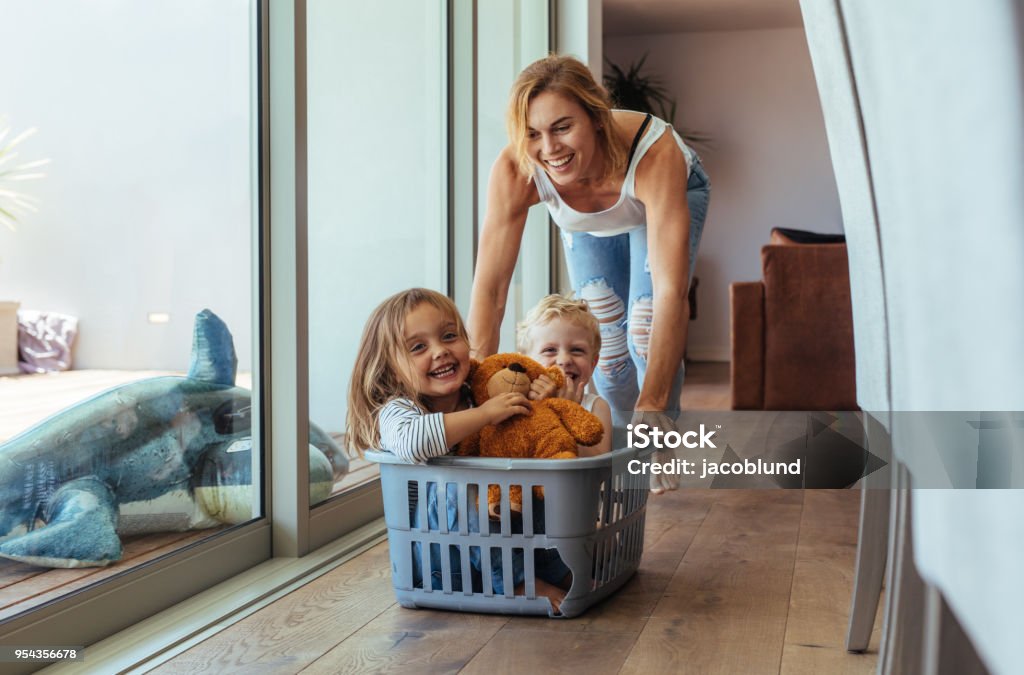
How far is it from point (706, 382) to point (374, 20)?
4.32 metres

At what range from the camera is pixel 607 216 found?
207cm

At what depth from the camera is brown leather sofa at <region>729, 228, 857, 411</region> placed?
157 inches

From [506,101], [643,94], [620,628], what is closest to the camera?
[620,628]

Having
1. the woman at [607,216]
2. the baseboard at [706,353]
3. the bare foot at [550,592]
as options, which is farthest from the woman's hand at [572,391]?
the baseboard at [706,353]

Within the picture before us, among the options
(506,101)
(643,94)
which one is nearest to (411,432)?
(506,101)

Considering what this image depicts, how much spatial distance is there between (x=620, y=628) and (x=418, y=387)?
52 cm

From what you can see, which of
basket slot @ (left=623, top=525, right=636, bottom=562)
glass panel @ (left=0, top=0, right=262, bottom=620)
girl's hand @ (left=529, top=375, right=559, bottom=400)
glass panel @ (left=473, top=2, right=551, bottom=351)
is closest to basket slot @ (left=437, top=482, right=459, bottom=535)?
girl's hand @ (left=529, top=375, right=559, bottom=400)

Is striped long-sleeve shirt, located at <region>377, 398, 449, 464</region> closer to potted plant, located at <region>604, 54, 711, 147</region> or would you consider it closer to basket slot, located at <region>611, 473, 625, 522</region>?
basket slot, located at <region>611, 473, 625, 522</region>

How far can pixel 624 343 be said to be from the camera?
2.33 meters

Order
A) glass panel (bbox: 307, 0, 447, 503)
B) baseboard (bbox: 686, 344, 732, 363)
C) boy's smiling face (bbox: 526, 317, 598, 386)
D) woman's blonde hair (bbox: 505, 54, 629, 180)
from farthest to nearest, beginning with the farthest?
baseboard (bbox: 686, 344, 732, 363) → glass panel (bbox: 307, 0, 447, 503) → boy's smiling face (bbox: 526, 317, 598, 386) → woman's blonde hair (bbox: 505, 54, 629, 180)

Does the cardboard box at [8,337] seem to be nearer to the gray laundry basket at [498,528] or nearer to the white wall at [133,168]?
the white wall at [133,168]

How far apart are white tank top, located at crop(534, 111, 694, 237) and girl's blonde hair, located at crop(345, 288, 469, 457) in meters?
0.46

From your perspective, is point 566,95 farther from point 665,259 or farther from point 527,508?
point 527,508

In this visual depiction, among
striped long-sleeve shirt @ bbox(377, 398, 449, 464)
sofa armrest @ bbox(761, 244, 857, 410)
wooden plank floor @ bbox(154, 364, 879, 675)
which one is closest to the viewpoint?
wooden plank floor @ bbox(154, 364, 879, 675)
